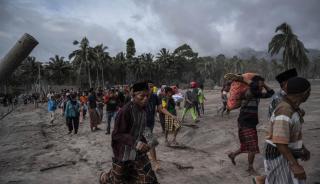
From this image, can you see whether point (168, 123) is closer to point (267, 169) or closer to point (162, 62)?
point (267, 169)

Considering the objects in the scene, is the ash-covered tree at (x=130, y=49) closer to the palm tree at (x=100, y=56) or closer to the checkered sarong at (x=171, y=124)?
the palm tree at (x=100, y=56)

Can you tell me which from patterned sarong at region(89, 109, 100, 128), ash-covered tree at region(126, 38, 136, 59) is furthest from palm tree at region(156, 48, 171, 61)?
patterned sarong at region(89, 109, 100, 128)

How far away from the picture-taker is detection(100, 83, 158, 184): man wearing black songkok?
11.8 ft

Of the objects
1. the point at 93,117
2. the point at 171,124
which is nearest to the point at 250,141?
the point at 171,124

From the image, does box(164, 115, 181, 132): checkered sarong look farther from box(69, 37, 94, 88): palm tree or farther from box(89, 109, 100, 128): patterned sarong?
box(69, 37, 94, 88): palm tree

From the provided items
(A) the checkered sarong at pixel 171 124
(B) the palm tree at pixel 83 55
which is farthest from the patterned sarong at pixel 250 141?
(B) the palm tree at pixel 83 55

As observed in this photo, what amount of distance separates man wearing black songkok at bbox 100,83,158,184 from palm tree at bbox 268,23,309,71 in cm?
3709

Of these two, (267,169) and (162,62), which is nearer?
(267,169)

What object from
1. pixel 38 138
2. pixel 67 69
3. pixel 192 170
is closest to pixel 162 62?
pixel 67 69

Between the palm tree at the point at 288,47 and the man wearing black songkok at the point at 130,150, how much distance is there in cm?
3709

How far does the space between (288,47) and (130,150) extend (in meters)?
38.3

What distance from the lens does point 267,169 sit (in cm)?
312

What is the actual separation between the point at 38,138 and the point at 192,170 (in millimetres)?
7985

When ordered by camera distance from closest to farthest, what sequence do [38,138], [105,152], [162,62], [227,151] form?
[227,151] < [105,152] < [38,138] < [162,62]
